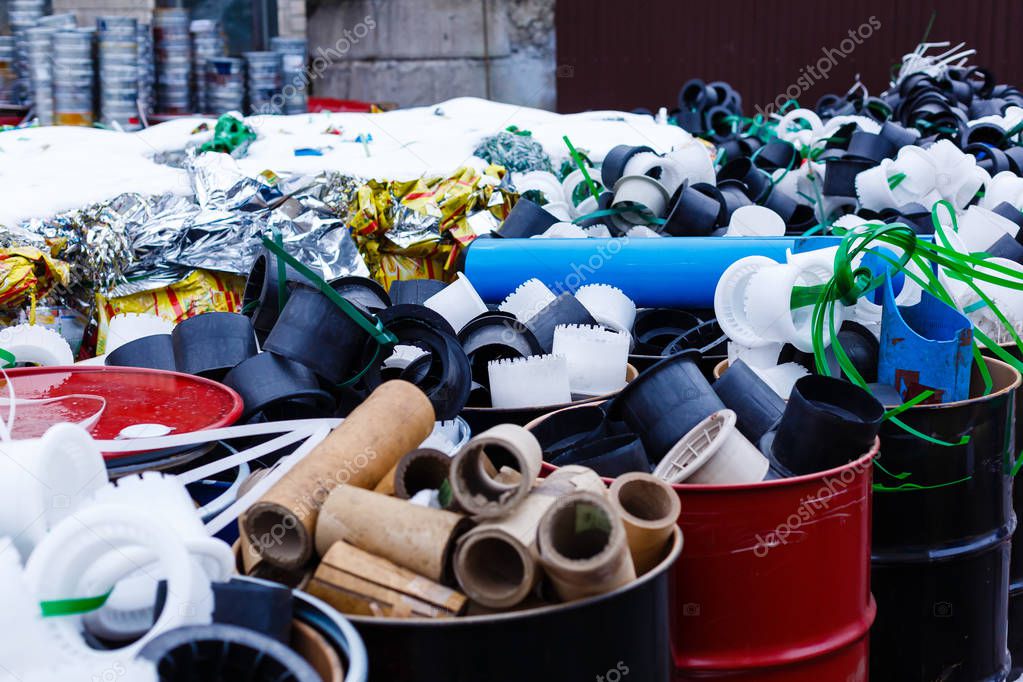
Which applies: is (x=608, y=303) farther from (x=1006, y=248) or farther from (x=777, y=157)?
(x=777, y=157)

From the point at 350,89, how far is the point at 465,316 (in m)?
9.59

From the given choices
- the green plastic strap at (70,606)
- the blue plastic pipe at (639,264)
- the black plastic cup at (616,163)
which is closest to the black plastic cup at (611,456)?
the green plastic strap at (70,606)

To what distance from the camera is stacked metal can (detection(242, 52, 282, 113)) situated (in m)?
8.00

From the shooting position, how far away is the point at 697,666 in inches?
70.2

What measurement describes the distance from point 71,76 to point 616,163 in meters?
4.73

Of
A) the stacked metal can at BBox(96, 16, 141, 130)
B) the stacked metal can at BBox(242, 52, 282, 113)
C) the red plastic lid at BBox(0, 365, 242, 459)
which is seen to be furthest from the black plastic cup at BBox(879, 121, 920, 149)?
the stacked metal can at BBox(96, 16, 141, 130)

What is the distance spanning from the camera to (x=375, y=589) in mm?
1422

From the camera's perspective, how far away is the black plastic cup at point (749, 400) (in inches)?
83.5

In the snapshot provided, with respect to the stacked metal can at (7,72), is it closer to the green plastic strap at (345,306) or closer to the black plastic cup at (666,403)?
the green plastic strap at (345,306)

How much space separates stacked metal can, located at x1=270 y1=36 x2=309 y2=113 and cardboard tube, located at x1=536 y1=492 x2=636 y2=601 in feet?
23.3

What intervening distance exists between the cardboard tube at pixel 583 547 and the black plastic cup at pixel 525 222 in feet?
7.50

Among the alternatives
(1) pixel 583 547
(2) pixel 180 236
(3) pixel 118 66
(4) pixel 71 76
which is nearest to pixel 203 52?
(3) pixel 118 66

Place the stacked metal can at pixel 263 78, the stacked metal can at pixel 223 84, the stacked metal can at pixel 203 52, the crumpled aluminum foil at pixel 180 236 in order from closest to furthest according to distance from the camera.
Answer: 1. the crumpled aluminum foil at pixel 180 236
2. the stacked metal can at pixel 223 84
3. the stacked metal can at pixel 203 52
4. the stacked metal can at pixel 263 78

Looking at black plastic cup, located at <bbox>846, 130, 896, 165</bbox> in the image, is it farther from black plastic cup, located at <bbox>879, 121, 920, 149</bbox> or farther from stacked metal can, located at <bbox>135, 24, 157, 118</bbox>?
stacked metal can, located at <bbox>135, 24, 157, 118</bbox>
